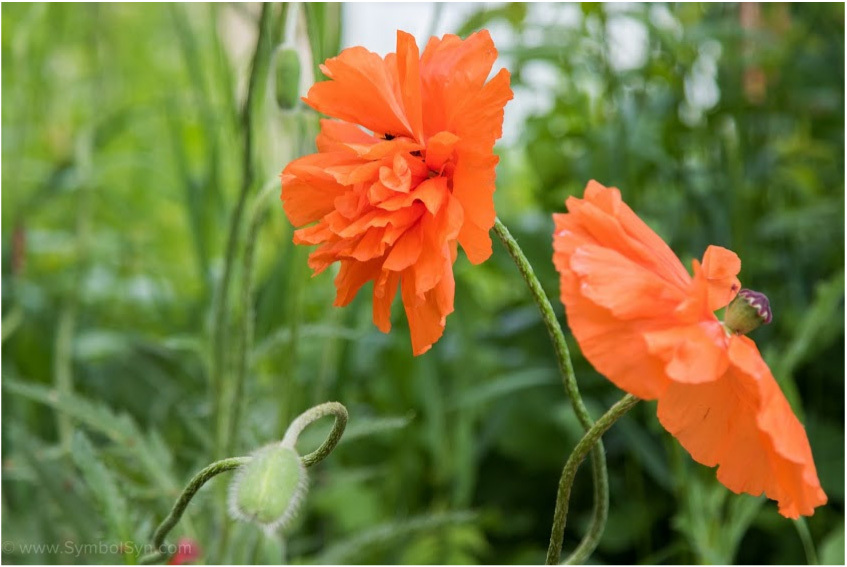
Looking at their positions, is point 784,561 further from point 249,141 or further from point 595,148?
point 249,141

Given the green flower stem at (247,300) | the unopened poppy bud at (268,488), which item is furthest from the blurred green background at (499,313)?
the unopened poppy bud at (268,488)

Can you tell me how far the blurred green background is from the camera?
0.92m

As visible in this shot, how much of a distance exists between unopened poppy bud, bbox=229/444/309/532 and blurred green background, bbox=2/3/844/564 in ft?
1.26

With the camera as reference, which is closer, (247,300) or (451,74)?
(451,74)

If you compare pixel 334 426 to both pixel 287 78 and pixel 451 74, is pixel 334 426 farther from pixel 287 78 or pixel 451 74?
pixel 287 78

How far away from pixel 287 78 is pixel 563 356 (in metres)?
0.33

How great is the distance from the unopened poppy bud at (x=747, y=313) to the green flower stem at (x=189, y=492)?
216 mm

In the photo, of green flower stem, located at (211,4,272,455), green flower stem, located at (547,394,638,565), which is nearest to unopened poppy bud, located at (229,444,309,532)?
green flower stem, located at (547,394,638,565)

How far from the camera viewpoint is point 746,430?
1.23 ft

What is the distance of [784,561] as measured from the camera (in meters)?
0.91

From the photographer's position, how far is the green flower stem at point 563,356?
Result: 387mm

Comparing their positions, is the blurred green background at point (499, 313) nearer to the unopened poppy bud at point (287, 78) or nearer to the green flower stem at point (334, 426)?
the unopened poppy bud at point (287, 78)

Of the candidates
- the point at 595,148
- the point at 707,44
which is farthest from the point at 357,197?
the point at 707,44

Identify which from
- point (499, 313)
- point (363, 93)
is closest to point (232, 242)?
point (363, 93)
